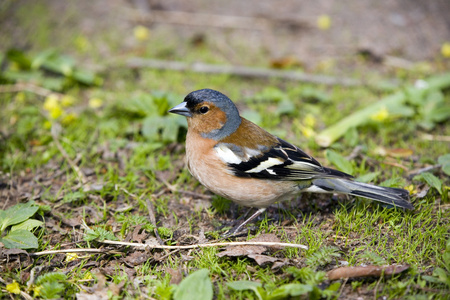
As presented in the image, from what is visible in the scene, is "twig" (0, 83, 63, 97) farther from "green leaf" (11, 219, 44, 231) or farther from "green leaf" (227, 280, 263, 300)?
"green leaf" (227, 280, 263, 300)

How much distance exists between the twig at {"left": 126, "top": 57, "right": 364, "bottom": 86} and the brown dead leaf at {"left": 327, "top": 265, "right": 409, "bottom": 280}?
386cm

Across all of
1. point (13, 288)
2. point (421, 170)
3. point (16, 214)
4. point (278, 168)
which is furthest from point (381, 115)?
point (13, 288)

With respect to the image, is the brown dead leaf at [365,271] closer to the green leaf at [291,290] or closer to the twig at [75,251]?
the green leaf at [291,290]

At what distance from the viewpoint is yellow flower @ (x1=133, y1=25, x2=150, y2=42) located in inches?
273

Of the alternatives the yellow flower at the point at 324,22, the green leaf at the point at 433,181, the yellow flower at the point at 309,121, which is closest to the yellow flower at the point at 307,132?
the yellow flower at the point at 309,121

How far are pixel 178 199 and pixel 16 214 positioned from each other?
1.51 meters

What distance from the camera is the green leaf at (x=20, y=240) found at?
3.23 m

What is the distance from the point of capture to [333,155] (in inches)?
168

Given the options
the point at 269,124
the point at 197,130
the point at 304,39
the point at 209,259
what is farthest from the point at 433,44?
the point at 209,259

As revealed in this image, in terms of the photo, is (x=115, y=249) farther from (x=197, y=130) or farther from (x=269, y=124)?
(x=269, y=124)

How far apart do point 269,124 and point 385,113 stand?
4.85 ft

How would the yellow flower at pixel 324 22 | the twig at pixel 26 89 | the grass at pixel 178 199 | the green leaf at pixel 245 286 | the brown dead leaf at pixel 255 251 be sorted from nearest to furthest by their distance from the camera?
1. the green leaf at pixel 245 286
2. the grass at pixel 178 199
3. the brown dead leaf at pixel 255 251
4. the twig at pixel 26 89
5. the yellow flower at pixel 324 22

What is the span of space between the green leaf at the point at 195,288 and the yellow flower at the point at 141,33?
520 centimetres

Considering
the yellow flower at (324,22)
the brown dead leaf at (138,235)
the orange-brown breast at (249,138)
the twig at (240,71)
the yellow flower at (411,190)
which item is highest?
the yellow flower at (324,22)
